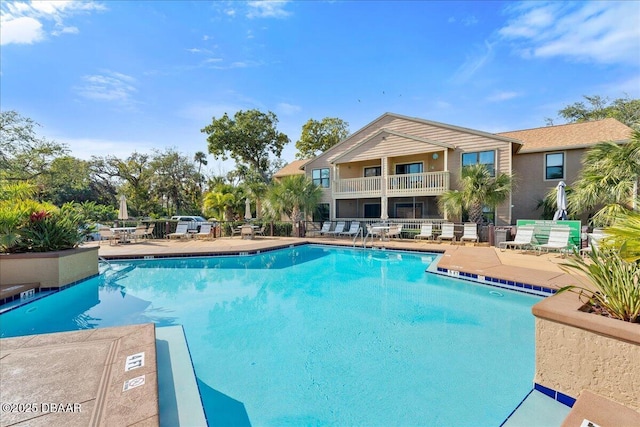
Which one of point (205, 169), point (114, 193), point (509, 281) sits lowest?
point (509, 281)

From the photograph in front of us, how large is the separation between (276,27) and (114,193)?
108ft

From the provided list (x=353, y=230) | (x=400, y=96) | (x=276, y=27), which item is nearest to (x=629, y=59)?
(x=400, y=96)

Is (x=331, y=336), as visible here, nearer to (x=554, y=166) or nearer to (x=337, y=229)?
(x=337, y=229)

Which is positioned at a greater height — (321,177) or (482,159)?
(482,159)

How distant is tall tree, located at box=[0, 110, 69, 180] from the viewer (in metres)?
20.8

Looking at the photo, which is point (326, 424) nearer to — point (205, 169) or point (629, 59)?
point (629, 59)

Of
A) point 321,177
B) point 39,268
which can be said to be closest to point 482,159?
point 321,177

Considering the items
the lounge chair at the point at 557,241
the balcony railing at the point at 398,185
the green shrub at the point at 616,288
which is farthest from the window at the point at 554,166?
the green shrub at the point at 616,288

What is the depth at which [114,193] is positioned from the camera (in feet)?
118

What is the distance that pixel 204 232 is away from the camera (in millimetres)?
18391

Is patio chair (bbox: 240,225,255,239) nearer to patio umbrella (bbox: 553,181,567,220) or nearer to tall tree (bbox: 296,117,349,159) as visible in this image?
patio umbrella (bbox: 553,181,567,220)

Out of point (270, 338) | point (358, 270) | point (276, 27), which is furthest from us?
point (276, 27)

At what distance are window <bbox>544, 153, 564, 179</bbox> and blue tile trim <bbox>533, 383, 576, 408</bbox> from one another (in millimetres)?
16827

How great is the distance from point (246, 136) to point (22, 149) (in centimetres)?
1757
